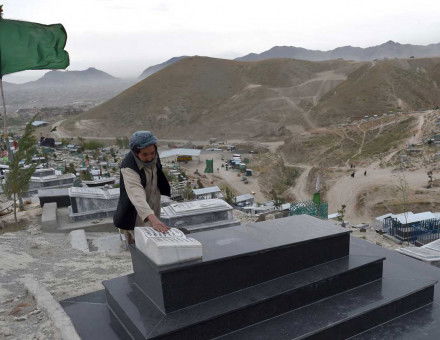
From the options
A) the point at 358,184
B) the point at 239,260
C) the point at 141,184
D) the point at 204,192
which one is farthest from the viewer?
the point at 358,184

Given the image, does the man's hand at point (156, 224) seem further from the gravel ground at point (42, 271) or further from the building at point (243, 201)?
the building at point (243, 201)

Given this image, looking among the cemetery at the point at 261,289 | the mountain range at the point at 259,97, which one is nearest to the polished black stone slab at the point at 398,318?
the cemetery at the point at 261,289

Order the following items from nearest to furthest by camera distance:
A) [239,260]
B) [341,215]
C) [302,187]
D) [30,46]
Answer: [239,260] < [30,46] < [341,215] < [302,187]

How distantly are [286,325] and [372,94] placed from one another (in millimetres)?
53583

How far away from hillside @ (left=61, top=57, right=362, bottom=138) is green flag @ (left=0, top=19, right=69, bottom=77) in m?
43.5

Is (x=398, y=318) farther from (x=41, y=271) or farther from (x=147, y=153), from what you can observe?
(x=41, y=271)

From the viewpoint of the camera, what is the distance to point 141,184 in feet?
11.9

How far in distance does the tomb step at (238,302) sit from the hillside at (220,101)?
45465 millimetres

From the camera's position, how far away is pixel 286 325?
11.3 feet

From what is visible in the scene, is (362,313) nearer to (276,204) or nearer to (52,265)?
(52,265)

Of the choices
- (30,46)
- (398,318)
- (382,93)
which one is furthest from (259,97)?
(398,318)

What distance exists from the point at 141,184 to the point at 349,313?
2.34m

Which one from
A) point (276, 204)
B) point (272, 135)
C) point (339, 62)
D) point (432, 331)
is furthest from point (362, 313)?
point (339, 62)

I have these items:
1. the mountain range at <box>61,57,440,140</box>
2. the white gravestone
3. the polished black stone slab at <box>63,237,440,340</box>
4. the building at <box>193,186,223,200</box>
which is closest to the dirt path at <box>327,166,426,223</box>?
the building at <box>193,186,223,200</box>
